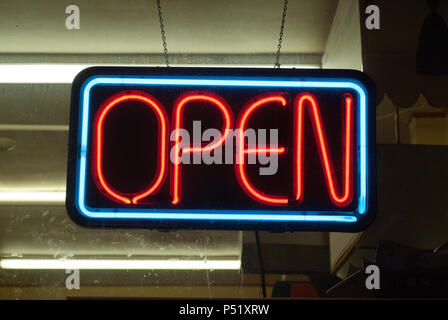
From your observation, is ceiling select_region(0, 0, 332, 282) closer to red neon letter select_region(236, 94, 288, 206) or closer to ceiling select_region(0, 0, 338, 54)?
ceiling select_region(0, 0, 338, 54)

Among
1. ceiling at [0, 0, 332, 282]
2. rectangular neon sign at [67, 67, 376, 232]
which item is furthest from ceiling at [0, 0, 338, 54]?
rectangular neon sign at [67, 67, 376, 232]

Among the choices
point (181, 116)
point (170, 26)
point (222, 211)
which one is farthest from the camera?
point (170, 26)

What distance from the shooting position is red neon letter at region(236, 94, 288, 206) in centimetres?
223

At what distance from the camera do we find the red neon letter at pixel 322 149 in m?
2.23

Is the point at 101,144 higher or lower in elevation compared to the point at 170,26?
lower

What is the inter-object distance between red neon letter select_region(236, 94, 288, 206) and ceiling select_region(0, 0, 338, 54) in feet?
2.80

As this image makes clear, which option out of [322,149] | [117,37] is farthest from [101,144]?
[117,37]

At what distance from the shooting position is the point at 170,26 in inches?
123

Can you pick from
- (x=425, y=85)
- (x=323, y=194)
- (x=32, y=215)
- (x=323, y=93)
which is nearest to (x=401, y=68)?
(x=425, y=85)

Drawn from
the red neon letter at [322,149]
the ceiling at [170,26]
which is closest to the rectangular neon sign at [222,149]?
the red neon letter at [322,149]

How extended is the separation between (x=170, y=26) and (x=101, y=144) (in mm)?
1010

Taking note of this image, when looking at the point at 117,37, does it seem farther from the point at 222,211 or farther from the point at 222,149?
the point at 222,211
